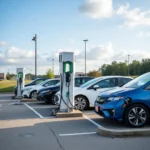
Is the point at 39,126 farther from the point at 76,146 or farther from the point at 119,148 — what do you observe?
the point at 119,148

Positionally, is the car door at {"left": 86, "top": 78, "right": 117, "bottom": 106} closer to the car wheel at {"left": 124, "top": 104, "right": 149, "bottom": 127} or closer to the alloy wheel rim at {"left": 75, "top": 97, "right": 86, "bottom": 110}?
the alloy wheel rim at {"left": 75, "top": 97, "right": 86, "bottom": 110}

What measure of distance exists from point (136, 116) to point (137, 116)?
0.03 meters

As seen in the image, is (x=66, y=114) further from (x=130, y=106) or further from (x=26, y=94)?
(x=26, y=94)

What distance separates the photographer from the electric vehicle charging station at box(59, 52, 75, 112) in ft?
33.2

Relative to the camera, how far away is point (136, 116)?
25.3 ft

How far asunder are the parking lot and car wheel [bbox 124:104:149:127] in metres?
0.30

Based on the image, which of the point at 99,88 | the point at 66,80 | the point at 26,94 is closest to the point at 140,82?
the point at 66,80

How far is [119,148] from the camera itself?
5.77 meters

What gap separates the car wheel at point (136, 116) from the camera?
25.2 ft

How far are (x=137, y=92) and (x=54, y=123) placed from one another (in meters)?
2.85

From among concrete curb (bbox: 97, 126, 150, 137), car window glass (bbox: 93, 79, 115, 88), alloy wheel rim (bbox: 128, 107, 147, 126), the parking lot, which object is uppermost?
car window glass (bbox: 93, 79, 115, 88)

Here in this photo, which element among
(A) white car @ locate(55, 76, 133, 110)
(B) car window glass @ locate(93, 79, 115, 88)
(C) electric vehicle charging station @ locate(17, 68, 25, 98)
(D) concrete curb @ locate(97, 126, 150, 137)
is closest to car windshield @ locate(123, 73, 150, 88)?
(D) concrete curb @ locate(97, 126, 150, 137)

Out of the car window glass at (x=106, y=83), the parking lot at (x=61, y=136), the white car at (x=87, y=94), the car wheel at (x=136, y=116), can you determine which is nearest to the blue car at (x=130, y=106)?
the car wheel at (x=136, y=116)

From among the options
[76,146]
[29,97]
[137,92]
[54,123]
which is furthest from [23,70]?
[76,146]
